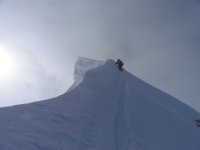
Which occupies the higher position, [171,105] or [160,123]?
[171,105]

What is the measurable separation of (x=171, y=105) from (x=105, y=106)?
3435mm

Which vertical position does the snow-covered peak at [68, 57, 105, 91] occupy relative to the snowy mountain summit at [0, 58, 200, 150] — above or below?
above

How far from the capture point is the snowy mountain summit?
5.82 m

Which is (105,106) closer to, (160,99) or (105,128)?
(105,128)

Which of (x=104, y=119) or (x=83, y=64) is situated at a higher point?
(x=83, y=64)

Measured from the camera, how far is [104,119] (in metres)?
8.04

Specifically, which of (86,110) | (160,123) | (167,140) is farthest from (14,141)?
(160,123)

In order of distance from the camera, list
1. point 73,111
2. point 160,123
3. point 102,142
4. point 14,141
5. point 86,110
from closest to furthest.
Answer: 1. point 14,141
2. point 102,142
3. point 73,111
4. point 86,110
5. point 160,123

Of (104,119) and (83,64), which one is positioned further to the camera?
(83,64)

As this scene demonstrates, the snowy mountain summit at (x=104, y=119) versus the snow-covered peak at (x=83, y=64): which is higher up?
the snow-covered peak at (x=83, y=64)

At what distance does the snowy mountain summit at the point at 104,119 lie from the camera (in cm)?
582

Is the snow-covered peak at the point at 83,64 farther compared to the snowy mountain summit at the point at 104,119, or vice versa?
the snow-covered peak at the point at 83,64

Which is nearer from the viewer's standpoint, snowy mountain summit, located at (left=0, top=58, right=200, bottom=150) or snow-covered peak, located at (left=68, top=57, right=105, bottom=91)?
snowy mountain summit, located at (left=0, top=58, right=200, bottom=150)

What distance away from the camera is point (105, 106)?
8773mm
